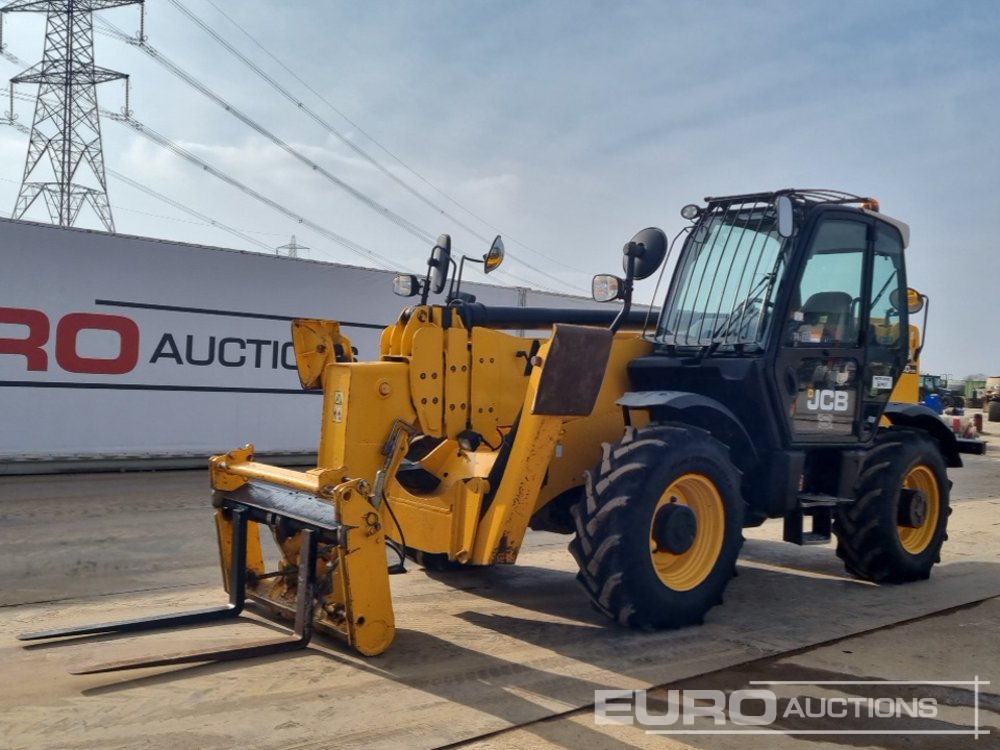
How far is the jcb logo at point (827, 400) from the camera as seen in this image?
20.1ft

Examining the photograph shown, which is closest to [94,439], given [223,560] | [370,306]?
[370,306]

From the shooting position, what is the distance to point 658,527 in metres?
5.04

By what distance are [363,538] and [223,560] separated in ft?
4.38

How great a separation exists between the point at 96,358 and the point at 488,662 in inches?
319

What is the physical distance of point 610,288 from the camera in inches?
216

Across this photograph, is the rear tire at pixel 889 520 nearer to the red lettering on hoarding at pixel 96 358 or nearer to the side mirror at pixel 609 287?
the side mirror at pixel 609 287

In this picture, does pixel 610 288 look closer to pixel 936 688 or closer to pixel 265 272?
pixel 936 688

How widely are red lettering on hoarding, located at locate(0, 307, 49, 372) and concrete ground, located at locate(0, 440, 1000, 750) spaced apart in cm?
360

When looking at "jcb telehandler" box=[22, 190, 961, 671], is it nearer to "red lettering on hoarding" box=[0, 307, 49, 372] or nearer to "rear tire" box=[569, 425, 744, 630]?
"rear tire" box=[569, 425, 744, 630]

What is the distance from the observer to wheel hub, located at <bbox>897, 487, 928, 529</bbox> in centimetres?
659

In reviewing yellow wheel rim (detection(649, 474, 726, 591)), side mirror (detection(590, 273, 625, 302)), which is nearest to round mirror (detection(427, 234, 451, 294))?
side mirror (detection(590, 273, 625, 302))

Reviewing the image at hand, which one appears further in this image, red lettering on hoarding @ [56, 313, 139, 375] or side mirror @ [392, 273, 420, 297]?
red lettering on hoarding @ [56, 313, 139, 375]

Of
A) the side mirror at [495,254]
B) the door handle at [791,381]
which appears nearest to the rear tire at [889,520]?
the door handle at [791,381]

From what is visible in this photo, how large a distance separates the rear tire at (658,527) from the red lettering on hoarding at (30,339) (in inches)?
316
